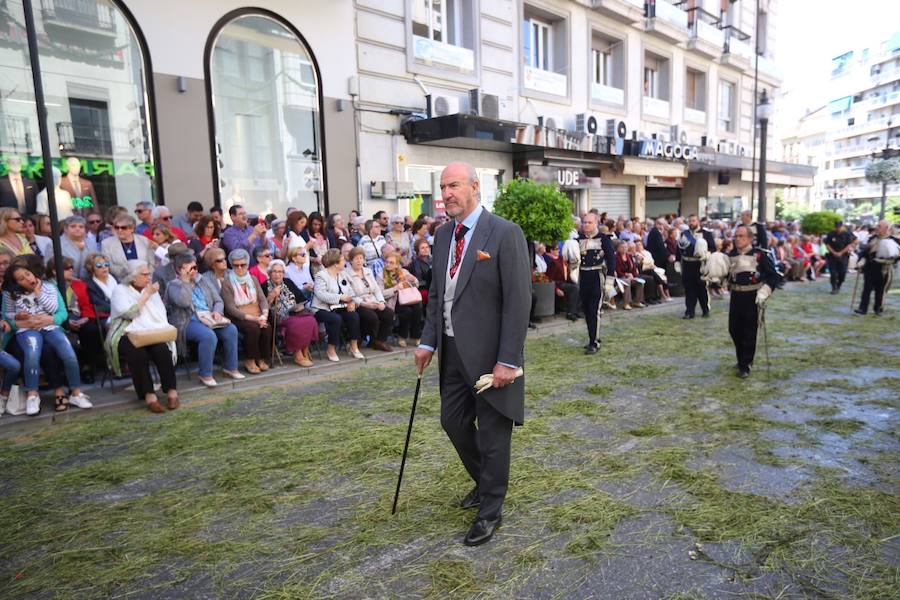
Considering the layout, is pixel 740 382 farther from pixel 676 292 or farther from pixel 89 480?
pixel 676 292

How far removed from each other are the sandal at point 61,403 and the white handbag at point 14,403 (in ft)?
0.98

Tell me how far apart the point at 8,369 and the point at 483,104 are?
39.2ft

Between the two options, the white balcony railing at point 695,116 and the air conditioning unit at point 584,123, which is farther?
the white balcony railing at point 695,116

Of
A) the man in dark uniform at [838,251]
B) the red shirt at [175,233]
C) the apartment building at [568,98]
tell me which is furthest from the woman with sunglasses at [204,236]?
the man in dark uniform at [838,251]

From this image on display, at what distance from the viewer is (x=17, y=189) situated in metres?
8.66

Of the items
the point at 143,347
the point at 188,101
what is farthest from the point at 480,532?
the point at 188,101

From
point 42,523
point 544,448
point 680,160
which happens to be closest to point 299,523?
point 42,523

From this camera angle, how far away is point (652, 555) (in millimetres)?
3295

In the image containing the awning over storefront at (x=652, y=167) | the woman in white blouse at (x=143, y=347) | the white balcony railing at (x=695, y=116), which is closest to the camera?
the woman in white blouse at (x=143, y=347)

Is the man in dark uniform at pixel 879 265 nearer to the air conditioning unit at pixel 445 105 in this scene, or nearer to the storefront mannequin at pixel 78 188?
the air conditioning unit at pixel 445 105

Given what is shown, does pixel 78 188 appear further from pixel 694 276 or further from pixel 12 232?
pixel 694 276

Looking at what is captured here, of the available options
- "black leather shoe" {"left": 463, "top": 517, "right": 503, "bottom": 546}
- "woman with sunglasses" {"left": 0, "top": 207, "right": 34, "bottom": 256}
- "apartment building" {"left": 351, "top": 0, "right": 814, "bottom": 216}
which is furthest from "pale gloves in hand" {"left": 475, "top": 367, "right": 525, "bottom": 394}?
"apartment building" {"left": 351, "top": 0, "right": 814, "bottom": 216}

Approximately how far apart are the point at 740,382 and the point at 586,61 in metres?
14.5

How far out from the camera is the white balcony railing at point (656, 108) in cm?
2138
